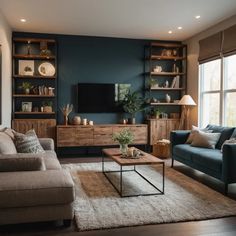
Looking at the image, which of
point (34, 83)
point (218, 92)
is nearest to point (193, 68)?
point (218, 92)

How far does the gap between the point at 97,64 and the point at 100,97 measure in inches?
32.4

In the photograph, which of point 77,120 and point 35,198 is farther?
point 77,120

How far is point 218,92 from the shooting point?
5.97 metres

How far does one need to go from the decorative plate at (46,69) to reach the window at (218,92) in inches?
138

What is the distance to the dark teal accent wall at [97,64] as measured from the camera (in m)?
6.91

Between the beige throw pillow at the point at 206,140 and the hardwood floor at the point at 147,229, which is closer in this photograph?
the hardwood floor at the point at 147,229

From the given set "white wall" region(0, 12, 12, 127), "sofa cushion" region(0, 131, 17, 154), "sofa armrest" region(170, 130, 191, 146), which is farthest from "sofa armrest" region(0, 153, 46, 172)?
"sofa armrest" region(170, 130, 191, 146)

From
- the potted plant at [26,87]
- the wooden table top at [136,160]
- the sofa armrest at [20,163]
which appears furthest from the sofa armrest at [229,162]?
the potted plant at [26,87]

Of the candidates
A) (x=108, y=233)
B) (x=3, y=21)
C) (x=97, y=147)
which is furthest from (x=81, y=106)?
(x=108, y=233)

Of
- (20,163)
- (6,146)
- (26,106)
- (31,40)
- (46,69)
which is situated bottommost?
(20,163)

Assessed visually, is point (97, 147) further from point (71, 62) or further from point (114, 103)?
point (71, 62)

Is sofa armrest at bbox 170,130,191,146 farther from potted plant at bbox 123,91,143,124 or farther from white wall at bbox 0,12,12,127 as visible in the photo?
white wall at bbox 0,12,12,127

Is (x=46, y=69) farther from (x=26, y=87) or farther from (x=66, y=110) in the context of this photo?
(x=66, y=110)

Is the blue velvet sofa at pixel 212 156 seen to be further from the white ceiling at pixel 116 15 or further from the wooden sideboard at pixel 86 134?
the white ceiling at pixel 116 15
